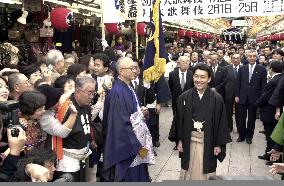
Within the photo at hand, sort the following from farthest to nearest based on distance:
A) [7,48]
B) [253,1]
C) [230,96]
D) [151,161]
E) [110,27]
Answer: [110,27] < [230,96] < [253,1] < [7,48] < [151,161]

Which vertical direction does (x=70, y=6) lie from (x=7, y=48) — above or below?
above

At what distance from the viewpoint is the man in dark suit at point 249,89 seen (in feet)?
27.9

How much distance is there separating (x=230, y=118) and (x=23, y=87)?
593 centimetres

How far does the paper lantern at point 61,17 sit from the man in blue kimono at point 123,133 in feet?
12.1

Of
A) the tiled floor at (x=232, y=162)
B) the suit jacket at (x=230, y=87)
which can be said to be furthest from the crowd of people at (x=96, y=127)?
the suit jacket at (x=230, y=87)

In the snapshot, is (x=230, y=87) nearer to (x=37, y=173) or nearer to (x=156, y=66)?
(x=156, y=66)

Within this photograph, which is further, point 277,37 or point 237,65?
point 277,37

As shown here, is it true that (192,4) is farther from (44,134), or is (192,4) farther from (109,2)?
(44,134)

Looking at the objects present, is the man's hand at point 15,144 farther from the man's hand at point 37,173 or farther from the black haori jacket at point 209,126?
the black haori jacket at point 209,126

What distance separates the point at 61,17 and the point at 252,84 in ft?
14.2

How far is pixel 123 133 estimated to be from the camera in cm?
455

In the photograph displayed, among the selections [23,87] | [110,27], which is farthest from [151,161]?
[110,27]

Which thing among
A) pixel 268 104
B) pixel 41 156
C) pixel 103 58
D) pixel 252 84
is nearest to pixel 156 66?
pixel 103 58

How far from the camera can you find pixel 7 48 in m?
7.17
